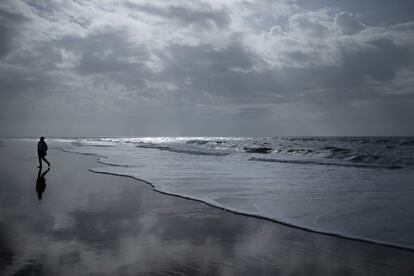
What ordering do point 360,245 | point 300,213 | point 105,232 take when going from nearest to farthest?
point 360,245
point 105,232
point 300,213

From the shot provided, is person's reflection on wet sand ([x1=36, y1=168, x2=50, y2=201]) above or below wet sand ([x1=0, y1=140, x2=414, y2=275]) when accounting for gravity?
below

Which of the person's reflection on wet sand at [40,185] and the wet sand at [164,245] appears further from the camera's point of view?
the person's reflection on wet sand at [40,185]

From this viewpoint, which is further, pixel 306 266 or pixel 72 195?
pixel 72 195

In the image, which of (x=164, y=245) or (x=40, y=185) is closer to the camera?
(x=164, y=245)

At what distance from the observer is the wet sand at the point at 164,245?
4883 millimetres

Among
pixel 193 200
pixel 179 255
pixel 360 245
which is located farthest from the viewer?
pixel 193 200

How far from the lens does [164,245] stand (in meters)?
5.90

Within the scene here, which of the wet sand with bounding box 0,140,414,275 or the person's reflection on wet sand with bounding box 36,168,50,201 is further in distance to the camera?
the person's reflection on wet sand with bounding box 36,168,50,201

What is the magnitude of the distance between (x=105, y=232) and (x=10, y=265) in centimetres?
188

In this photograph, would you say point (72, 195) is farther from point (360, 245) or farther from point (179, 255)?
point (360, 245)

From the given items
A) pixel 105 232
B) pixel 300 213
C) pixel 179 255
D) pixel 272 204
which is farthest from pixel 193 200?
pixel 179 255

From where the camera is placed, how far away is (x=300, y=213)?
838cm

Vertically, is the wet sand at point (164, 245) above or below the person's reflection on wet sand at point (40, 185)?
above

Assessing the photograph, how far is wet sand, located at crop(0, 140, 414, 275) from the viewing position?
4883 millimetres
